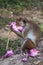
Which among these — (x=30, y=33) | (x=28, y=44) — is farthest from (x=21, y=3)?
(x=28, y=44)

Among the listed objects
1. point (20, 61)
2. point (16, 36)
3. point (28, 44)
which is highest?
point (28, 44)

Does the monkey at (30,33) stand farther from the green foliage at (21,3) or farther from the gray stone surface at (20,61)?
the green foliage at (21,3)

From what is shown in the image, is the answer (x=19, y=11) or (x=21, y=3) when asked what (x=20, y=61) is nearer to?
(x=19, y=11)

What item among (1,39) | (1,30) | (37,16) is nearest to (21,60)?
(1,39)

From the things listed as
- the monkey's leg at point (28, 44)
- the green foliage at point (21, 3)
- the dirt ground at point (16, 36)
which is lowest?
the dirt ground at point (16, 36)

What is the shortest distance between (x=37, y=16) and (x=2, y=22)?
132 cm

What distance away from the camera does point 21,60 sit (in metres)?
4.61

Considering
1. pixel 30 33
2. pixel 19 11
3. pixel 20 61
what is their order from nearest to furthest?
pixel 20 61 → pixel 30 33 → pixel 19 11

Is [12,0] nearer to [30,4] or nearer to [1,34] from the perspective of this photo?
[30,4]

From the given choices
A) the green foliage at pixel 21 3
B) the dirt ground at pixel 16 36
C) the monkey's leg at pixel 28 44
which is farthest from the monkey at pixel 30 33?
the green foliage at pixel 21 3

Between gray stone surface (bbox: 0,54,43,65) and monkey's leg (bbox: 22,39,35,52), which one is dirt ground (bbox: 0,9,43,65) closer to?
gray stone surface (bbox: 0,54,43,65)

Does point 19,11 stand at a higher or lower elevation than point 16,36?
higher

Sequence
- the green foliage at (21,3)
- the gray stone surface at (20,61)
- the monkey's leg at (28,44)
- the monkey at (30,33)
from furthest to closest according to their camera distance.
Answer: the green foliage at (21,3) < the monkey at (30,33) < the monkey's leg at (28,44) < the gray stone surface at (20,61)

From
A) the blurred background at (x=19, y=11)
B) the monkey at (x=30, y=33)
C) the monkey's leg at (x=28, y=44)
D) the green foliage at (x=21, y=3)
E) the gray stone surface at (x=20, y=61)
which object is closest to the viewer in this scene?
the gray stone surface at (x=20, y=61)
